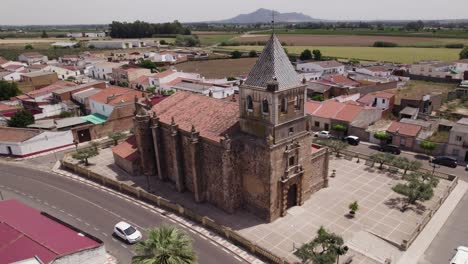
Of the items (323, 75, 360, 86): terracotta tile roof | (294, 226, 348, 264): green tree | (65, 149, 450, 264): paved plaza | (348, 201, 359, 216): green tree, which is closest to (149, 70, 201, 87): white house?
(323, 75, 360, 86): terracotta tile roof

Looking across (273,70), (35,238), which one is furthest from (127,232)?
(273,70)

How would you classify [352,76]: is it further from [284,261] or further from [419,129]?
[284,261]

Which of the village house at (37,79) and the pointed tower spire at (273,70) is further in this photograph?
the village house at (37,79)

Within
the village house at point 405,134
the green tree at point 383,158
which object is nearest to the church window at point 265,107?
the green tree at point 383,158

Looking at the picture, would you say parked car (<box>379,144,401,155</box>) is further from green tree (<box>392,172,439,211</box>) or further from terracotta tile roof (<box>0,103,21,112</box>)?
terracotta tile roof (<box>0,103,21,112</box>)

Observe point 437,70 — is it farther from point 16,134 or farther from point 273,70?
point 16,134

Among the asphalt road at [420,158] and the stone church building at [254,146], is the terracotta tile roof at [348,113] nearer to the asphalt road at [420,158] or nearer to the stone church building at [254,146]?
the asphalt road at [420,158]

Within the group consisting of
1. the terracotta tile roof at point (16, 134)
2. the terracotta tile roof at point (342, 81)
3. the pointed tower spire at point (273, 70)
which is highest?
the pointed tower spire at point (273, 70)
